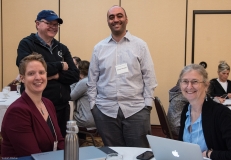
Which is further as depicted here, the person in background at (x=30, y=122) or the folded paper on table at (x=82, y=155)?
the person in background at (x=30, y=122)

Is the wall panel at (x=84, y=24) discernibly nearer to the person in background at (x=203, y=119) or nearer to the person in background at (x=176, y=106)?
the person in background at (x=176, y=106)

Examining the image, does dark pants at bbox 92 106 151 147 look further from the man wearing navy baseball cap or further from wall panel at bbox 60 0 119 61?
wall panel at bbox 60 0 119 61

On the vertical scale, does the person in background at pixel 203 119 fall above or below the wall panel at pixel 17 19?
below

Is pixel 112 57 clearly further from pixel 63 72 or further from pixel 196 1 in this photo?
pixel 196 1

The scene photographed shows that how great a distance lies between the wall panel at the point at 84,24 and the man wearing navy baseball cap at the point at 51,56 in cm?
323

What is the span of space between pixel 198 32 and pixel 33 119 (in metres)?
4.68

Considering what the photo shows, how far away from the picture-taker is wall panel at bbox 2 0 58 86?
6.21 meters

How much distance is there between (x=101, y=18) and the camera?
612 cm

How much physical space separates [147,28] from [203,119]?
4246 mm

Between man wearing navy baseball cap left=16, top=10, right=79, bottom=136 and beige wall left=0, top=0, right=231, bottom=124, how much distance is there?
129 inches

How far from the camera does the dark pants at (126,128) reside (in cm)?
273

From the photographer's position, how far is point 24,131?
73.7 inches

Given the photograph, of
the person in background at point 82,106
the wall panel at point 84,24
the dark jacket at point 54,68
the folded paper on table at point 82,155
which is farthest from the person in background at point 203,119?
the wall panel at point 84,24

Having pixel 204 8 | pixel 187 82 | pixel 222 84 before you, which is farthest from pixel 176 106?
pixel 204 8
